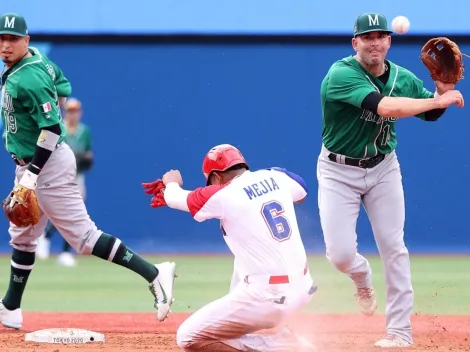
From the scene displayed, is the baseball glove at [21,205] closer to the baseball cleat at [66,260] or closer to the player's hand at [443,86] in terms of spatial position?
the player's hand at [443,86]

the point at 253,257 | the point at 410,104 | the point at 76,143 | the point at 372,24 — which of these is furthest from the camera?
the point at 76,143

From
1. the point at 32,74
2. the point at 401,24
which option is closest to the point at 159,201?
the point at 32,74

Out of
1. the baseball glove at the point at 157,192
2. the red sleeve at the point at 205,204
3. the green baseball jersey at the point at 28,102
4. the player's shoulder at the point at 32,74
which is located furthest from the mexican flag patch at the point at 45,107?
the red sleeve at the point at 205,204

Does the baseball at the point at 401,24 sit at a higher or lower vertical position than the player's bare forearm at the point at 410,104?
higher

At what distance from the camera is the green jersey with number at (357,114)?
627cm

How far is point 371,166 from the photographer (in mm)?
6434

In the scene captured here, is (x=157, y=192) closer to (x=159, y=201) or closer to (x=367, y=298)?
(x=159, y=201)

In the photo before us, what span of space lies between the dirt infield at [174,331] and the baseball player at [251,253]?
0.66 meters

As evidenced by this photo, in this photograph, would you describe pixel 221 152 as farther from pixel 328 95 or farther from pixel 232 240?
pixel 328 95

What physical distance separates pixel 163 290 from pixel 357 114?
68.1 inches

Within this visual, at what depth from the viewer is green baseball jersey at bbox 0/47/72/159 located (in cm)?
652

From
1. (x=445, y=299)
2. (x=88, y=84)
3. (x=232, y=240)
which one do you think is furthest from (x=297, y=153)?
(x=232, y=240)

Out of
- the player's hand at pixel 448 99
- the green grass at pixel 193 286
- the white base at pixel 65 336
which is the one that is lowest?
the green grass at pixel 193 286

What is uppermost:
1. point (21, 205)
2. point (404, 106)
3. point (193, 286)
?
point (404, 106)
